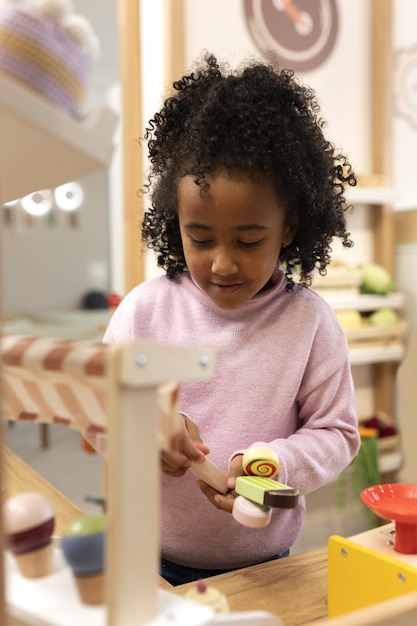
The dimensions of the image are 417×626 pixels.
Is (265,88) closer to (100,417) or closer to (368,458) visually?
(100,417)

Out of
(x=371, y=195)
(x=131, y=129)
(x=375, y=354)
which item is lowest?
(x=375, y=354)

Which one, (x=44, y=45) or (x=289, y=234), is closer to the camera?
(x=44, y=45)

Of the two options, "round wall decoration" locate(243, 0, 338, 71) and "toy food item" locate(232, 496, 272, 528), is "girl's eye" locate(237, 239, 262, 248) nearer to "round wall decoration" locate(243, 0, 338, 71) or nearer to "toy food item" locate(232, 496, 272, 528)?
"toy food item" locate(232, 496, 272, 528)

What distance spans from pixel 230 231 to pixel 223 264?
0.03 m

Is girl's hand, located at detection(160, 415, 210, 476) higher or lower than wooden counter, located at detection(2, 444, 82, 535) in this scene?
higher

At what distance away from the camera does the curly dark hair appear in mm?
688

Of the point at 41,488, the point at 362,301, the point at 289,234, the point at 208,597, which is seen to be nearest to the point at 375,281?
the point at 362,301

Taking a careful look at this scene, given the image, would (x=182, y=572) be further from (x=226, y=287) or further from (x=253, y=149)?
(x=253, y=149)

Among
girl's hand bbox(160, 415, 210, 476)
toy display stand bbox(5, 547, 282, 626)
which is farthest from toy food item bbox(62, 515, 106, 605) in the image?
girl's hand bbox(160, 415, 210, 476)

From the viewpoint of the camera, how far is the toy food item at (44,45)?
36cm

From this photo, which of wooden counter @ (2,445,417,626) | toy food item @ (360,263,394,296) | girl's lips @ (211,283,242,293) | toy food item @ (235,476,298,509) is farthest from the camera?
toy food item @ (360,263,394,296)

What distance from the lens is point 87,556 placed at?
38 centimetres

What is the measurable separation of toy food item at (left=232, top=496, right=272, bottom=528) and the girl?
14 cm

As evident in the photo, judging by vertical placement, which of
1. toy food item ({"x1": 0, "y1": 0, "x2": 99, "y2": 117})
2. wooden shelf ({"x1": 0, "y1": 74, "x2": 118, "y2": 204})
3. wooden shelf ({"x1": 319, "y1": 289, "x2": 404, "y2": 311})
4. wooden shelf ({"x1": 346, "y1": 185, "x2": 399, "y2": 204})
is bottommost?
wooden shelf ({"x1": 319, "y1": 289, "x2": 404, "y2": 311})
